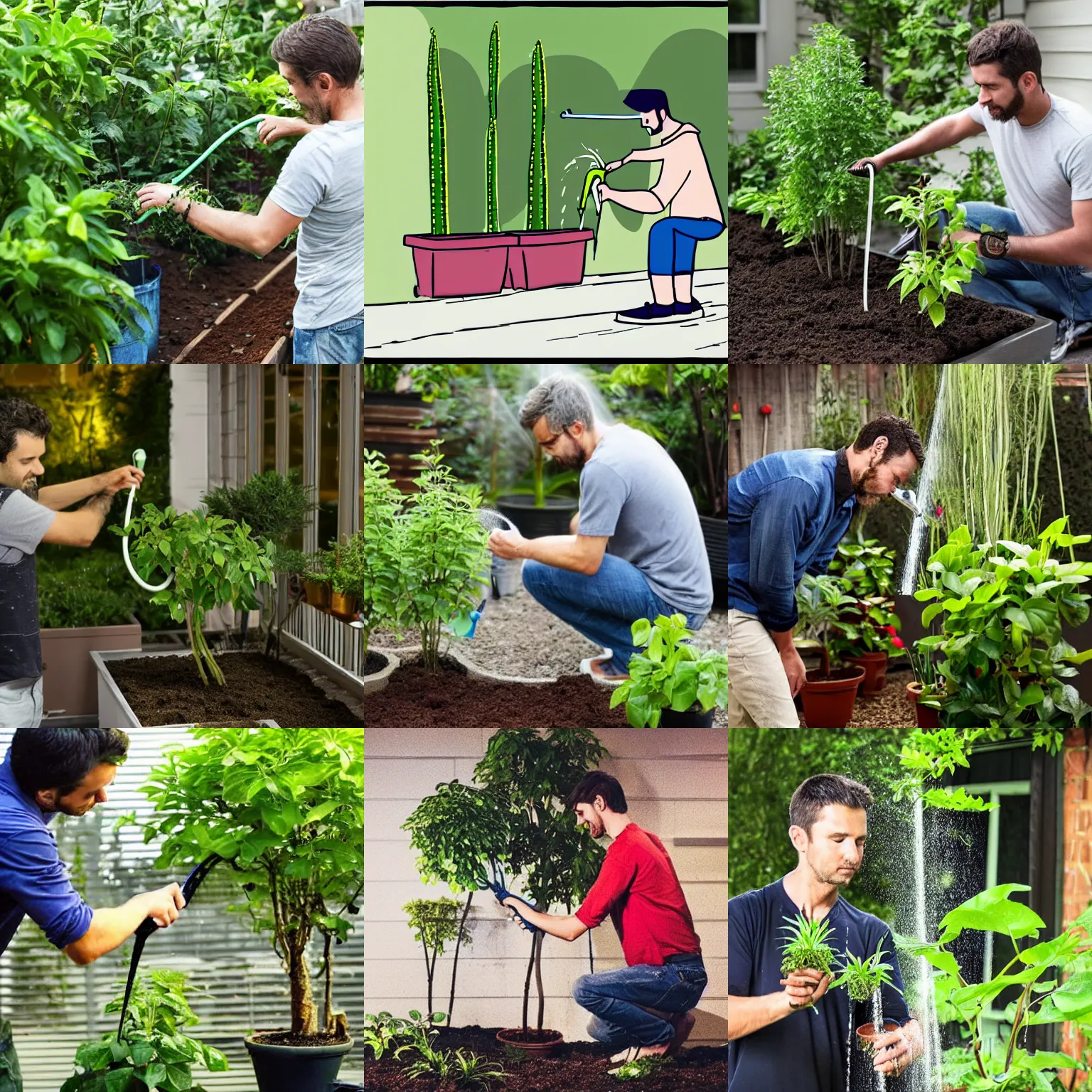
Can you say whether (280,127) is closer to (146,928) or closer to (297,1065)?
(146,928)

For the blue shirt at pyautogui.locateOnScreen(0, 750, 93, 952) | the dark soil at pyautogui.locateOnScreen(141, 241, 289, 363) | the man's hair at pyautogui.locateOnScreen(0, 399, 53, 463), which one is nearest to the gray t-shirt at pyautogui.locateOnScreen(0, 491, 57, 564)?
the man's hair at pyautogui.locateOnScreen(0, 399, 53, 463)

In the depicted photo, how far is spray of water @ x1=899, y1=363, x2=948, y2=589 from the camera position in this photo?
12.4ft

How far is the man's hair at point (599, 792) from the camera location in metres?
3.81

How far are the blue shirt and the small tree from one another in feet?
3.03

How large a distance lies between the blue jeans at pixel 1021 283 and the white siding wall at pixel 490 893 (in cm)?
157

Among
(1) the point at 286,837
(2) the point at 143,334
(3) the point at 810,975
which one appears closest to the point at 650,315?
(2) the point at 143,334

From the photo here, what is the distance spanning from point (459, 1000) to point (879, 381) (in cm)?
224

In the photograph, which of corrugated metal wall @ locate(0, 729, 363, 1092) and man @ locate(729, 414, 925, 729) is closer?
man @ locate(729, 414, 925, 729)

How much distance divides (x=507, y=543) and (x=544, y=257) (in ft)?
2.76

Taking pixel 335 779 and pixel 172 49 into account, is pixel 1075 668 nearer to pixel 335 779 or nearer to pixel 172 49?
pixel 335 779

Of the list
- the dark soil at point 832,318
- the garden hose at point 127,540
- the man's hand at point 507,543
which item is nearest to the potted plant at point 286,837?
the garden hose at point 127,540

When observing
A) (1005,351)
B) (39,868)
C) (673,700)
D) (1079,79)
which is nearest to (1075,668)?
(1005,351)

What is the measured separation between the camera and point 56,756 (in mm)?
3551

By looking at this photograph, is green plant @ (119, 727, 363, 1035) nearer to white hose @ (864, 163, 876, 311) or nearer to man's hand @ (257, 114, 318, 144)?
man's hand @ (257, 114, 318, 144)
